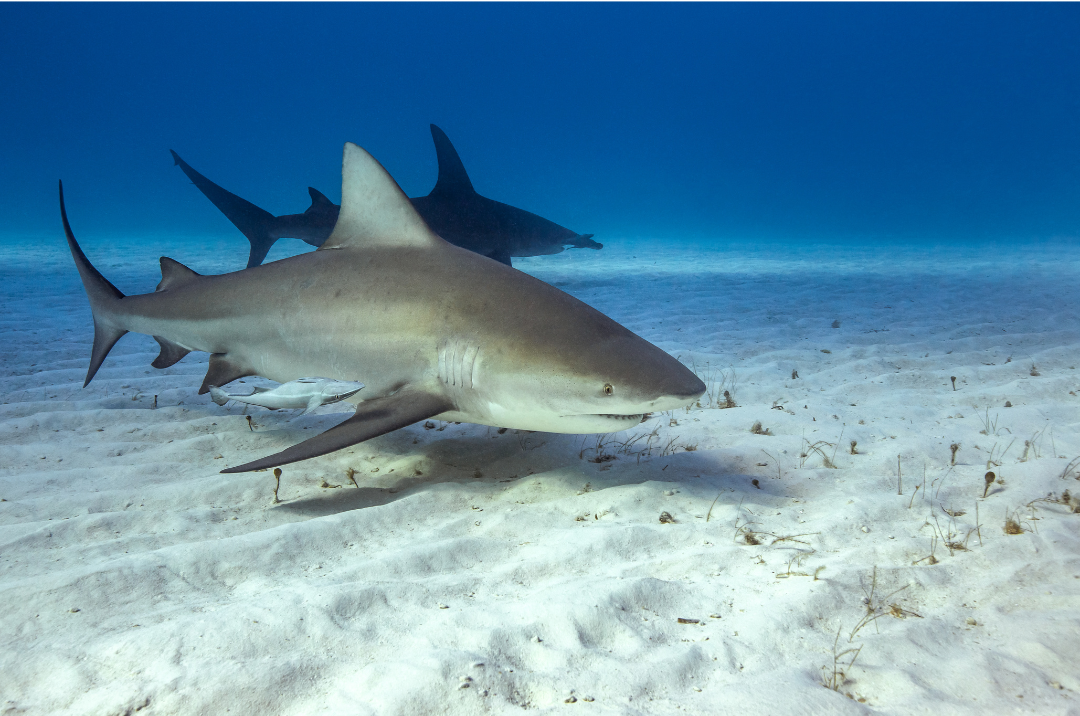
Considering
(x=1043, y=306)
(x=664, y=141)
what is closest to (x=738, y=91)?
(x=664, y=141)

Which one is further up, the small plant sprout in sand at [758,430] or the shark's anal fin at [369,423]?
the shark's anal fin at [369,423]

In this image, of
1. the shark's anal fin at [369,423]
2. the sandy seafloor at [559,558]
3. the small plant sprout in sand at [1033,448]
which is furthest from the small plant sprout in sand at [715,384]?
the shark's anal fin at [369,423]

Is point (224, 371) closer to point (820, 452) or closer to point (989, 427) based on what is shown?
point (820, 452)

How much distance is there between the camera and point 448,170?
33.7 feet

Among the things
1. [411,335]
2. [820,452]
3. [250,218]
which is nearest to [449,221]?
[250,218]

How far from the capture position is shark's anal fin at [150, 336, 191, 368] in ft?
14.6

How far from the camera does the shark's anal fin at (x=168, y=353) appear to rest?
4445mm

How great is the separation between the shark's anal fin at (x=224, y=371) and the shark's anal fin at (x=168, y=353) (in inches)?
20.3

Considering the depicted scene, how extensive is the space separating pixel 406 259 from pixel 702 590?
8.04ft

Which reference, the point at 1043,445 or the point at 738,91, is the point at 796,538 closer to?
the point at 1043,445

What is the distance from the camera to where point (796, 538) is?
2459 mm

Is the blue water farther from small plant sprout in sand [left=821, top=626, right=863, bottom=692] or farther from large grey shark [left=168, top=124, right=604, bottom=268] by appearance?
small plant sprout in sand [left=821, top=626, right=863, bottom=692]

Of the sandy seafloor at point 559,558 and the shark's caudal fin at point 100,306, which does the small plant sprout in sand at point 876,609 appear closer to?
the sandy seafloor at point 559,558

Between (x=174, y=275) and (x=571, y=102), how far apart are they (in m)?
186
